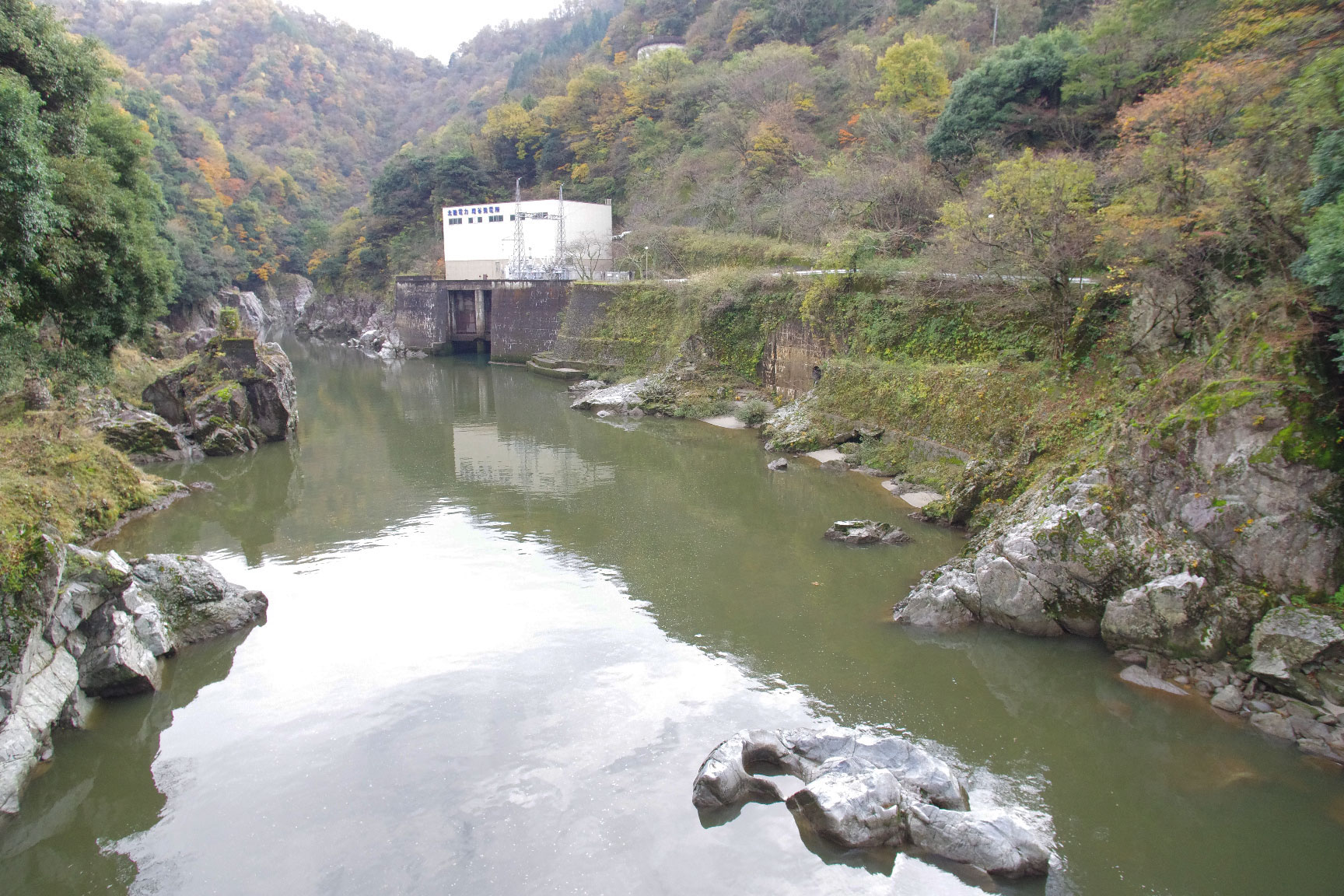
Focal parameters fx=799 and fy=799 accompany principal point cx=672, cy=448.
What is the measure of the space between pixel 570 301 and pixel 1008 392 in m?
23.4

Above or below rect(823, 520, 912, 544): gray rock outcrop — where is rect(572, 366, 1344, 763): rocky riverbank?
above

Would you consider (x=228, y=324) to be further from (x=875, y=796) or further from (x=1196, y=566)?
(x=1196, y=566)

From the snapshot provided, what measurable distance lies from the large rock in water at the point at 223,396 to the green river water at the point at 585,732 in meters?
5.61

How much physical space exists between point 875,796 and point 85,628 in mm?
8682

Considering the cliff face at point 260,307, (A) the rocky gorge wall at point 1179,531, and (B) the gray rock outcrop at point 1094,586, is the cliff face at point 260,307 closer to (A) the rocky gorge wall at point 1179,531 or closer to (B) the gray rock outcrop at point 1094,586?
(A) the rocky gorge wall at point 1179,531

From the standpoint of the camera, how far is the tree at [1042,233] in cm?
1495

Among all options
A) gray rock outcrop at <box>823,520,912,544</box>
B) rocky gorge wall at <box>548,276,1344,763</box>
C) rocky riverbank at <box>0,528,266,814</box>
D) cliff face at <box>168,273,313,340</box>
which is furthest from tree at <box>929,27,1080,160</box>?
cliff face at <box>168,273,313,340</box>

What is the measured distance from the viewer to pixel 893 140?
2948 centimetres

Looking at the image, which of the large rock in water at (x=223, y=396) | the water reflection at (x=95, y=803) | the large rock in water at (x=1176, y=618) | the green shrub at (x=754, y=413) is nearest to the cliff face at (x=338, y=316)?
the large rock in water at (x=223, y=396)

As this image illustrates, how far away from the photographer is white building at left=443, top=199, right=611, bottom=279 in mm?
41000

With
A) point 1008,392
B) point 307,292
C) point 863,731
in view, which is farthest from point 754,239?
point 307,292

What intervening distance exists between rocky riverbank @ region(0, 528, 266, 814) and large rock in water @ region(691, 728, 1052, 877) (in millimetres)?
6519

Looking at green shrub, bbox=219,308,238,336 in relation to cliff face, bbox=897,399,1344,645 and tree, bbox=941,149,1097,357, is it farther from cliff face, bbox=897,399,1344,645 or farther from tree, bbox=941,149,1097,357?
cliff face, bbox=897,399,1344,645

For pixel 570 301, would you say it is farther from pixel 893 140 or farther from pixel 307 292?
pixel 307 292
